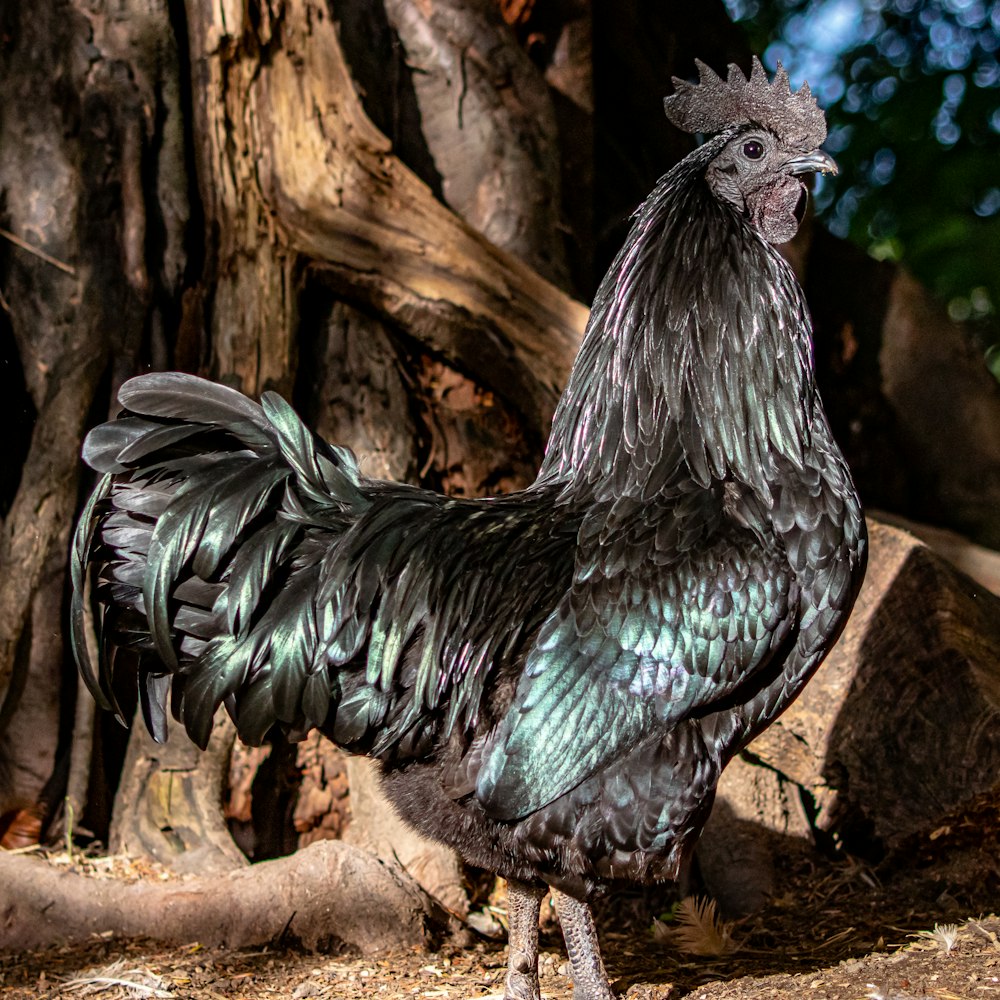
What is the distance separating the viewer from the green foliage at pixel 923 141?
7.39 meters

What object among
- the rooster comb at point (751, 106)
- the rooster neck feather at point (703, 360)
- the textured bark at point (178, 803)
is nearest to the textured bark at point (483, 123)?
the rooster comb at point (751, 106)

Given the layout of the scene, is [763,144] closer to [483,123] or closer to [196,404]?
[196,404]

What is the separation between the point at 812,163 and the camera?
3348 millimetres

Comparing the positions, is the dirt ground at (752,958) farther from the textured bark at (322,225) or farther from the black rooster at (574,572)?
the textured bark at (322,225)

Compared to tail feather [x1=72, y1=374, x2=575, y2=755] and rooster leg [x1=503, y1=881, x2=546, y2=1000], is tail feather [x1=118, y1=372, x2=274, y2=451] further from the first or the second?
rooster leg [x1=503, y1=881, x2=546, y2=1000]

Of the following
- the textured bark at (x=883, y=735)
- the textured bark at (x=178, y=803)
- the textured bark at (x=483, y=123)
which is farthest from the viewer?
the textured bark at (x=483, y=123)

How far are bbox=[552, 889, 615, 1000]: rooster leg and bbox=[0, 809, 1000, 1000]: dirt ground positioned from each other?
258 millimetres

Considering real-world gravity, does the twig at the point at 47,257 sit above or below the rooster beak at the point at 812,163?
below

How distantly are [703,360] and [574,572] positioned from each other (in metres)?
0.80

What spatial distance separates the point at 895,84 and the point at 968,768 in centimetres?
580

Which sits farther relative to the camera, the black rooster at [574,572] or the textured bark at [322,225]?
the textured bark at [322,225]

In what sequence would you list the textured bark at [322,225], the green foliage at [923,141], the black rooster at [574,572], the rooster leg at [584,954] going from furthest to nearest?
1. the green foliage at [923,141]
2. the textured bark at [322,225]
3. the rooster leg at [584,954]
4. the black rooster at [574,572]

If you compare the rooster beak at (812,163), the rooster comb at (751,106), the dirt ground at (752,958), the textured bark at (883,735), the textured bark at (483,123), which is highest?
the textured bark at (483,123)

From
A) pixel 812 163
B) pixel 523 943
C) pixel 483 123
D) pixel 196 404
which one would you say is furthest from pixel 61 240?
pixel 523 943
